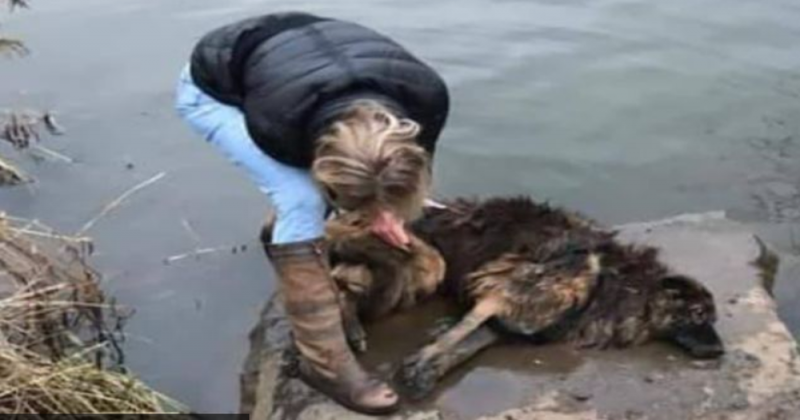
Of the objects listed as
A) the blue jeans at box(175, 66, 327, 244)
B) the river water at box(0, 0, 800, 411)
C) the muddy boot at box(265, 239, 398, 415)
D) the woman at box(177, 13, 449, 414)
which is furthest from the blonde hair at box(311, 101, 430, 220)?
the river water at box(0, 0, 800, 411)

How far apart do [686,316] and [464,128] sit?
3321 millimetres

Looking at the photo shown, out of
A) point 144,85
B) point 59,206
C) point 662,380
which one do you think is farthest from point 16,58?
point 662,380

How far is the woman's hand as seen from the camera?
183 inches

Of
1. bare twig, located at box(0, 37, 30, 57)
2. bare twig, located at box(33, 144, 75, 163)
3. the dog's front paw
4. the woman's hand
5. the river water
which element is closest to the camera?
the woman's hand

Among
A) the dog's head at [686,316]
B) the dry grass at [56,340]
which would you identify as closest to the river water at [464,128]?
the dry grass at [56,340]

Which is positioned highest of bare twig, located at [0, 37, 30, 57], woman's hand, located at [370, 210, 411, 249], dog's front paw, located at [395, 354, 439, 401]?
woman's hand, located at [370, 210, 411, 249]

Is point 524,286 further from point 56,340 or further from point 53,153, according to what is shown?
point 53,153

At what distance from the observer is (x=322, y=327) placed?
16.4 feet

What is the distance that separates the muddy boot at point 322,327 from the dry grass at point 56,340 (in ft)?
2.39

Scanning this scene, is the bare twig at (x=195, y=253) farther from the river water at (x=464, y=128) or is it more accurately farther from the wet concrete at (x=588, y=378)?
the wet concrete at (x=588, y=378)

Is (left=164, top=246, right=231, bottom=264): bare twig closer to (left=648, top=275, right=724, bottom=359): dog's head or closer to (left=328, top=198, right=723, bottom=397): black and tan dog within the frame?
(left=328, top=198, right=723, bottom=397): black and tan dog

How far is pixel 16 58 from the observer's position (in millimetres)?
9523

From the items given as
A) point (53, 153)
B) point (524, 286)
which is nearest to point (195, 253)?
point (53, 153)

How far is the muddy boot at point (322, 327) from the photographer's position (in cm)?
493
